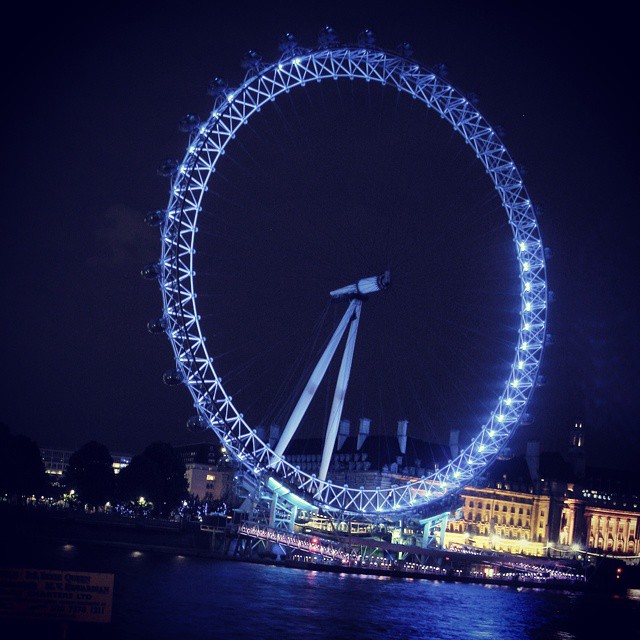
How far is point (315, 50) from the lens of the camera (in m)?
47.8

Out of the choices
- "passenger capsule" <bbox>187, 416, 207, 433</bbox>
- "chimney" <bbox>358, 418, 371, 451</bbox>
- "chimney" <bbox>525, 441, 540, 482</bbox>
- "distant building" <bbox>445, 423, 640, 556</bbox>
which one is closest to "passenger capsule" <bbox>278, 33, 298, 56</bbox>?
"passenger capsule" <bbox>187, 416, 207, 433</bbox>

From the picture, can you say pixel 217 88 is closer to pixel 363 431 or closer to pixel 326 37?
pixel 326 37

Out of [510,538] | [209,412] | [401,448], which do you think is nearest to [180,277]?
[209,412]

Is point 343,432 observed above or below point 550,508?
above

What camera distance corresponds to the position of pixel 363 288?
53.8m

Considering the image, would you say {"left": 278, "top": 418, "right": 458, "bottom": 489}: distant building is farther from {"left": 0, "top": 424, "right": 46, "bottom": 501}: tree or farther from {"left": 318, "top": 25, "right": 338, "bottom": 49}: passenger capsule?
{"left": 318, "top": 25, "right": 338, "bottom": 49}: passenger capsule

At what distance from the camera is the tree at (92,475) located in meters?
87.6

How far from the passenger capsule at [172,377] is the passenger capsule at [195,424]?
6.35 feet

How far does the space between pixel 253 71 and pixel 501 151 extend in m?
15.4

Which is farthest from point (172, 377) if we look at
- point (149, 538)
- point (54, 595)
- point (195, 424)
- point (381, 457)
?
point (381, 457)

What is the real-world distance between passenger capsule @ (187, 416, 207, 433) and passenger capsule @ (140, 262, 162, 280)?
7.10 m

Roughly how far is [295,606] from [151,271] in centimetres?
1763

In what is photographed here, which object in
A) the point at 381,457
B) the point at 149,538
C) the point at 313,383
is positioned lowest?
the point at 149,538

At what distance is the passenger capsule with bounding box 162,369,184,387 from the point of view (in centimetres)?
4747
